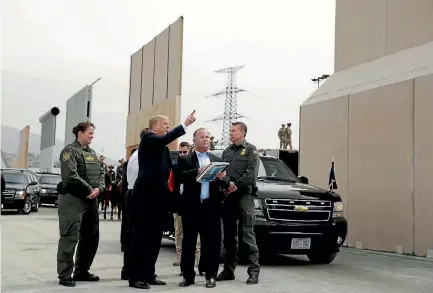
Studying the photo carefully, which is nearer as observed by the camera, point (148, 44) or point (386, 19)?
point (386, 19)

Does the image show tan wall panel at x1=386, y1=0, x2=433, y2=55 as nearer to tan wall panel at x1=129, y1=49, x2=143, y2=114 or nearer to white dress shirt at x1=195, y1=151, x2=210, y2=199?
white dress shirt at x1=195, y1=151, x2=210, y2=199

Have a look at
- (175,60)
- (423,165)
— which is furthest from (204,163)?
(175,60)

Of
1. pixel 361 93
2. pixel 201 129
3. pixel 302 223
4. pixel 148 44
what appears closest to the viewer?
pixel 201 129

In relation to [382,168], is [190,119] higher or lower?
higher

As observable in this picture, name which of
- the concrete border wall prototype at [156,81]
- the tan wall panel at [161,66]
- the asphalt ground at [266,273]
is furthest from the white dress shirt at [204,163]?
the tan wall panel at [161,66]

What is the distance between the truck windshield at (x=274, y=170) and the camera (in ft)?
34.7

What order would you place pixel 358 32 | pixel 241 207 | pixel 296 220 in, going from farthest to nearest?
pixel 358 32, pixel 296 220, pixel 241 207

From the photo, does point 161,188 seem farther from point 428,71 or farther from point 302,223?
point 428,71

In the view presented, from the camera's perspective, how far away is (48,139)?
53281mm

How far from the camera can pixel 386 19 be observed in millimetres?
13703

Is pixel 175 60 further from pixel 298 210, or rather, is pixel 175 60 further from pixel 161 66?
pixel 298 210

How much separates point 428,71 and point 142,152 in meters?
6.95

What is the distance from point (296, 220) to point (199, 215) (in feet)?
8.45

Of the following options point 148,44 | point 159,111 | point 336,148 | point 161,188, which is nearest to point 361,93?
point 336,148
